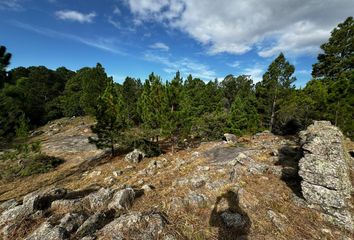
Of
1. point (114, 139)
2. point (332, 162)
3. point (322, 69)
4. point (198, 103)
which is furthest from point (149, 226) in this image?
point (322, 69)

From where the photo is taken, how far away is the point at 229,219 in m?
6.00

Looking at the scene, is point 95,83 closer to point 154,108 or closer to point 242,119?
point 154,108

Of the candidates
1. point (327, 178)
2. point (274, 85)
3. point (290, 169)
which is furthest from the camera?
point (274, 85)

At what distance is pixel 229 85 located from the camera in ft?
222

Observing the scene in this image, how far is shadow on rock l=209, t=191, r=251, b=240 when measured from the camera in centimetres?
554

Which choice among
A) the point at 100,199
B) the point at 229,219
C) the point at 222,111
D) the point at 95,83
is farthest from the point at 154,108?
the point at 95,83

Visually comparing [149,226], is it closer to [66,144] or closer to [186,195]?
[186,195]

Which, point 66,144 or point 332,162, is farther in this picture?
point 66,144

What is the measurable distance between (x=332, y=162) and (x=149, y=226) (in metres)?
6.09

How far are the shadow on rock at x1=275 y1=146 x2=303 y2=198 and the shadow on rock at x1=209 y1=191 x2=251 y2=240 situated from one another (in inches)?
92.6

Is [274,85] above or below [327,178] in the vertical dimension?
above

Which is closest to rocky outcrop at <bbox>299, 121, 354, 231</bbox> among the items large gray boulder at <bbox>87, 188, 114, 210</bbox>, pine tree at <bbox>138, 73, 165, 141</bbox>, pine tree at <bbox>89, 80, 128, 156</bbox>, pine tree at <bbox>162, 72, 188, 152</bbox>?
large gray boulder at <bbox>87, 188, 114, 210</bbox>

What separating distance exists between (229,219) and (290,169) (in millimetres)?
4505

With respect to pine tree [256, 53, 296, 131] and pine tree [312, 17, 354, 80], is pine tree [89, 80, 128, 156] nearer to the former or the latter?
pine tree [256, 53, 296, 131]
